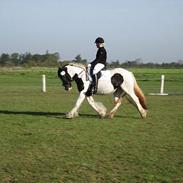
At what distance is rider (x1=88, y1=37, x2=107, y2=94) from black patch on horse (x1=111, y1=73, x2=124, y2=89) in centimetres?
49

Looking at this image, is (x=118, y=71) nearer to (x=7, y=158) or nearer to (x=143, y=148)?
(x=143, y=148)

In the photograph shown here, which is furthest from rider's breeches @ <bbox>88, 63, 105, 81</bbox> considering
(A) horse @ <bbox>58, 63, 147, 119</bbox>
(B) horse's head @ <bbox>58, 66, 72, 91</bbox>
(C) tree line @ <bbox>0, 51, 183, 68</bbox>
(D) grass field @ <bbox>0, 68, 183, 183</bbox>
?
(C) tree line @ <bbox>0, 51, 183, 68</bbox>

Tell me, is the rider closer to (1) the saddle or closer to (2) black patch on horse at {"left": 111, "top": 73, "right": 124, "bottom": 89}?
(1) the saddle

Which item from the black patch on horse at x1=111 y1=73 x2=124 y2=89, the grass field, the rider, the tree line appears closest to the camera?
the grass field

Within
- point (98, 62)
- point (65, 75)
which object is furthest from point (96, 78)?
point (65, 75)

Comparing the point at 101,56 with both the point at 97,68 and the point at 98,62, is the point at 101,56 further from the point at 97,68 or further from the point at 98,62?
the point at 97,68

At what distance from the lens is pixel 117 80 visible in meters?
13.5

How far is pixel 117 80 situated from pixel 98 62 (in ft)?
2.68

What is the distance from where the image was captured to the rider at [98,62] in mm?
13345

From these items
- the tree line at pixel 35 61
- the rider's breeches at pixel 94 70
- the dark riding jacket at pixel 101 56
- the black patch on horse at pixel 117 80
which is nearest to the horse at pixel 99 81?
the black patch on horse at pixel 117 80

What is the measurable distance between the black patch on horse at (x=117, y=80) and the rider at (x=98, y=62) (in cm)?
49

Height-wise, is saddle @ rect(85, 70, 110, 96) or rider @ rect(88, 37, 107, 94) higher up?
rider @ rect(88, 37, 107, 94)

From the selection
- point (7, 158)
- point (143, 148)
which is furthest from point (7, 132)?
point (143, 148)

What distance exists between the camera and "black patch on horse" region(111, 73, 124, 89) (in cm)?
1346
